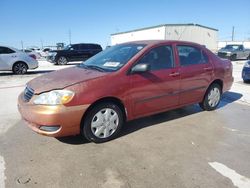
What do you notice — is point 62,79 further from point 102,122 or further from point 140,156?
point 140,156

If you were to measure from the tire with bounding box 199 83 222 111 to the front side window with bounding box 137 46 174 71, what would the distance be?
1454mm

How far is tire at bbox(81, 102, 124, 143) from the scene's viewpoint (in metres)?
3.95

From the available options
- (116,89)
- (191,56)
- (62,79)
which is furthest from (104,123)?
(191,56)

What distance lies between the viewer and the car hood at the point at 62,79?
382 centimetres

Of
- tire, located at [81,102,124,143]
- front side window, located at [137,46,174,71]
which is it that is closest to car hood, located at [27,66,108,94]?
tire, located at [81,102,124,143]

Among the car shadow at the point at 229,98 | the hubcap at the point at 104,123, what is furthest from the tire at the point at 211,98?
the hubcap at the point at 104,123

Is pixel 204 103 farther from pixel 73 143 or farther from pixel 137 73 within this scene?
pixel 73 143

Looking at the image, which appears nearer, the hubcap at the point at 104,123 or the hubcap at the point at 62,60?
the hubcap at the point at 104,123

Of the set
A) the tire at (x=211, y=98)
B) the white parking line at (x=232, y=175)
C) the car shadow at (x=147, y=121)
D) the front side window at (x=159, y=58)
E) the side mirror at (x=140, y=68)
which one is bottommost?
the white parking line at (x=232, y=175)

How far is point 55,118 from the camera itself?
3633 millimetres

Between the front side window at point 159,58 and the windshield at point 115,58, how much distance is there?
0.20 m

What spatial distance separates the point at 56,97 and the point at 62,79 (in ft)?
1.58

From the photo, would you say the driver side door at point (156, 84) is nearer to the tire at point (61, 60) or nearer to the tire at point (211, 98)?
the tire at point (211, 98)

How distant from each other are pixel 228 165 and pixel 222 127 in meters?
1.58
